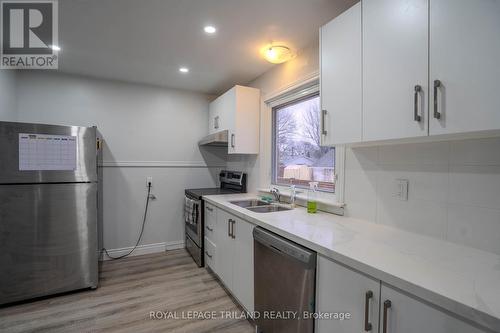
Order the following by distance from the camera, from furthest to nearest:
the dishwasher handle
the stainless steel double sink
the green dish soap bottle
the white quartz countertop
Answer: the stainless steel double sink < the green dish soap bottle < the dishwasher handle < the white quartz countertop

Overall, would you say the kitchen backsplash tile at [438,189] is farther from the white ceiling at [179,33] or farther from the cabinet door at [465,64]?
the white ceiling at [179,33]

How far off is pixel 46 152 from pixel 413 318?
8.97 ft

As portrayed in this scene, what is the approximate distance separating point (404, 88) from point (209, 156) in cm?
292

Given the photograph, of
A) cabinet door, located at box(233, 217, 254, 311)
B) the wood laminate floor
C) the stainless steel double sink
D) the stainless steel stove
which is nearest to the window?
the stainless steel double sink

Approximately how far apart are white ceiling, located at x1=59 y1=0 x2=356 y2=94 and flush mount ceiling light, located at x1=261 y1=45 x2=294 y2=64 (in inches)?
2.5

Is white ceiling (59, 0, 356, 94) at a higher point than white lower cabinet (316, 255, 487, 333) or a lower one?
higher

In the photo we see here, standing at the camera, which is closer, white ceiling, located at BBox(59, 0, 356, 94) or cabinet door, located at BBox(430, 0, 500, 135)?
cabinet door, located at BBox(430, 0, 500, 135)

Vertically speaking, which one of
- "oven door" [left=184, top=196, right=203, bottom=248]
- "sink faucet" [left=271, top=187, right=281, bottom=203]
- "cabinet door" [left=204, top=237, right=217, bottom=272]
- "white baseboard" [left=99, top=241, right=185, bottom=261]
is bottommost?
"white baseboard" [left=99, top=241, right=185, bottom=261]

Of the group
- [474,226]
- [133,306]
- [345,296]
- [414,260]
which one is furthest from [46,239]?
[474,226]

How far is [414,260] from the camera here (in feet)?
3.26

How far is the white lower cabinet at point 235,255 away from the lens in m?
1.82

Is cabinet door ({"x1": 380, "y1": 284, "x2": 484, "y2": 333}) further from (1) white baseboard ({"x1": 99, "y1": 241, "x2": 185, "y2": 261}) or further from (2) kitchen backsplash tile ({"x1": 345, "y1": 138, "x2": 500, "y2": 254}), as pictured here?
(1) white baseboard ({"x1": 99, "y1": 241, "x2": 185, "y2": 261})

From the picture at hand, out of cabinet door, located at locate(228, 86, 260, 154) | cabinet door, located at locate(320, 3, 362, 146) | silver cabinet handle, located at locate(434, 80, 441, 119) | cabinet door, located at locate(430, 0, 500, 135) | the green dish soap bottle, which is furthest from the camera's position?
cabinet door, located at locate(228, 86, 260, 154)

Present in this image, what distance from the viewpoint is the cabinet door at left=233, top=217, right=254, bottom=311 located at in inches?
70.9
